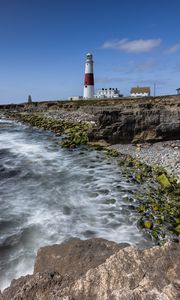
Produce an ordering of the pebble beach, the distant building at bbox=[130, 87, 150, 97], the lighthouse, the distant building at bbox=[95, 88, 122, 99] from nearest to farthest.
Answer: the pebble beach, the lighthouse, the distant building at bbox=[130, 87, 150, 97], the distant building at bbox=[95, 88, 122, 99]

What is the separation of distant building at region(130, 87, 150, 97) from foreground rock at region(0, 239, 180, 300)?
278 ft

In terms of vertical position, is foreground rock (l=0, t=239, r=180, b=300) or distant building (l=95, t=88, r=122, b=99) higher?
distant building (l=95, t=88, r=122, b=99)

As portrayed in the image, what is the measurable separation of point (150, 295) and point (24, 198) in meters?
7.72

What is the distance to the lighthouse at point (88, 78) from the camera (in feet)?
224

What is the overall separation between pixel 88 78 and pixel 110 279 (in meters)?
69.6

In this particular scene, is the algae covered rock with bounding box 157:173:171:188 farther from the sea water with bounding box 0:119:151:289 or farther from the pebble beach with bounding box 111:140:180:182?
the sea water with bounding box 0:119:151:289

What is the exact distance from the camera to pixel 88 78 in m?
69.4

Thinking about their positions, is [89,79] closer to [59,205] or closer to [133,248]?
[59,205]

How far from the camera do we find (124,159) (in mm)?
13273

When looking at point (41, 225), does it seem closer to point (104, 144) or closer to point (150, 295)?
point (150, 295)

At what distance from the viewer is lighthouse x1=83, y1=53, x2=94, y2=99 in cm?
6825

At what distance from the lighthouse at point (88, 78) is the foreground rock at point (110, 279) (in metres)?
68.3

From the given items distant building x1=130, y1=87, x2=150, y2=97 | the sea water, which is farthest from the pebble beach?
distant building x1=130, y1=87, x2=150, y2=97

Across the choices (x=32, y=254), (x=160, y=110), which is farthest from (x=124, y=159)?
(x=32, y=254)
